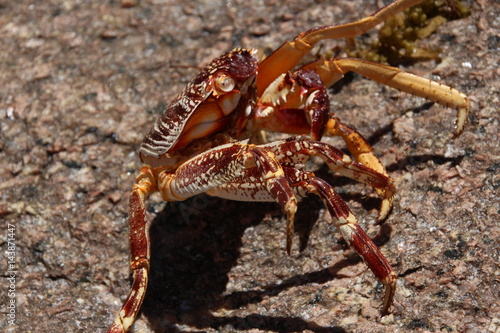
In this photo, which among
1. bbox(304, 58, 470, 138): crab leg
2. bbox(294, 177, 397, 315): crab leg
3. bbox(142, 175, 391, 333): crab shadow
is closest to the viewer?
bbox(294, 177, 397, 315): crab leg

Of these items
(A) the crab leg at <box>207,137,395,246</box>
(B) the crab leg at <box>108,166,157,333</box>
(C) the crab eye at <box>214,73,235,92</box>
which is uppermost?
(C) the crab eye at <box>214,73,235,92</box>

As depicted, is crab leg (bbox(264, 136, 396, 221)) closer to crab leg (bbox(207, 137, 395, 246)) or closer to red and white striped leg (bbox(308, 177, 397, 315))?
crab leg (bbox(207, 137, 395, 246))

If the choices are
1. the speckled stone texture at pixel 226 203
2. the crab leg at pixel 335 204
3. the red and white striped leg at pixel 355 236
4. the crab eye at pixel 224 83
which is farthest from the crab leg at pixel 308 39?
the red and white striped leg at pixel 355 236

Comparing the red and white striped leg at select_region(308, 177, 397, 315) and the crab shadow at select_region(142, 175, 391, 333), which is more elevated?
the red and white striped leg at select_region(308, 177, 397, 315)

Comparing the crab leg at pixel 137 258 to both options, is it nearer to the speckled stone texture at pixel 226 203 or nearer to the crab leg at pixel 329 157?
the speckled stone texture at pixel 226 203

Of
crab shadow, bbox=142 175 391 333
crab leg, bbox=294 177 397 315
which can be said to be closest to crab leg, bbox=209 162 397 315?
crab leg, bbox=294 177 397 315

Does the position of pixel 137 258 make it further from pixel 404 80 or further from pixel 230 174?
pixel 404 80

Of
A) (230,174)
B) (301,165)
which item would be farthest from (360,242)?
(230,174)
